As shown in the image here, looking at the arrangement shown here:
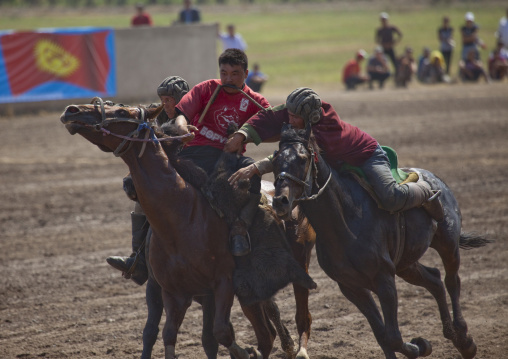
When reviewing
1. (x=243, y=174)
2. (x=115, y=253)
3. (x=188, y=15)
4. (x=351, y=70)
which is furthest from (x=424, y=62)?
(x=243, y=174)

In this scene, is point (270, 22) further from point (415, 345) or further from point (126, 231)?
point (415, 345)

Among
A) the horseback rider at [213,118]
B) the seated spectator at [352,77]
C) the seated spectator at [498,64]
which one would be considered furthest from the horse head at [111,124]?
the seated spectator at [498,64]

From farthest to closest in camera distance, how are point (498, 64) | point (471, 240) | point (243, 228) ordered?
point (498, 64) < point (471, 240) < point (243, 228)

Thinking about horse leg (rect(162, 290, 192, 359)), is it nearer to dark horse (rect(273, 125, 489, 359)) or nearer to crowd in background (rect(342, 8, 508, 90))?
dark horse (rect(273, 125, 489, 359))

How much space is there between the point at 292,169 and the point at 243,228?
780 mm

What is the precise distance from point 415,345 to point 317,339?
128cm

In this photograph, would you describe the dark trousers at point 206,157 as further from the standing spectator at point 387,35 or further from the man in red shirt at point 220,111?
the standing spectator at point 387,35

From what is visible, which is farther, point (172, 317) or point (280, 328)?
point (280, 328)

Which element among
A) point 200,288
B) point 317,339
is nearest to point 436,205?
point 317,339

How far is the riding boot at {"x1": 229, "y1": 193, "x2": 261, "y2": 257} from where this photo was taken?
541 cm

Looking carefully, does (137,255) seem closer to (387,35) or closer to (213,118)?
(213,118)

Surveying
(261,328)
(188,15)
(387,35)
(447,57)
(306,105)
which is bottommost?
(261,328)

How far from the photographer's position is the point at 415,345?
5758mm

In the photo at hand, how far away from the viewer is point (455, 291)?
267 inches
